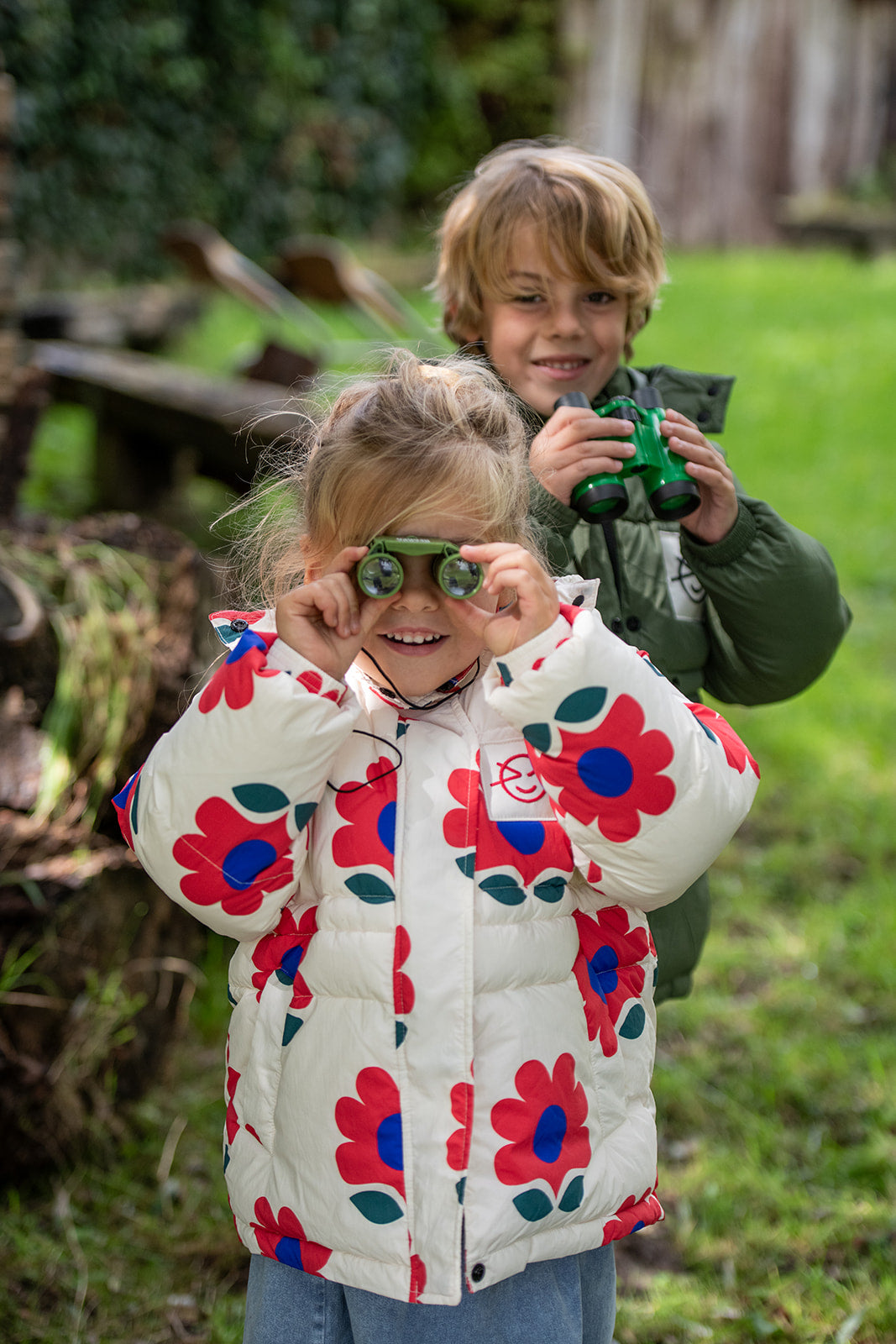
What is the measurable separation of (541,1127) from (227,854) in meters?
0.45

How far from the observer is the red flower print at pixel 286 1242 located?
1363 millimetres

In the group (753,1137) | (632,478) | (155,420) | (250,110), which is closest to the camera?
(632,478)

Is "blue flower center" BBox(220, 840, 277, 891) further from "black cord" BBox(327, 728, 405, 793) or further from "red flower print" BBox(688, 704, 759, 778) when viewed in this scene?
"red flower print" BBox(688, 704, 759, 778)

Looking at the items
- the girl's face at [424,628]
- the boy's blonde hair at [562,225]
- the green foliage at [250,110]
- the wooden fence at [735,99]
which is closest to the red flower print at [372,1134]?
the girl's face at [424,628]

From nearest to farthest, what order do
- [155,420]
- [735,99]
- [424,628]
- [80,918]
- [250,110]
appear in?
1. [424,628]
2. [80,918]
3. [155,420]
4. [250,110]
5. [735,99]

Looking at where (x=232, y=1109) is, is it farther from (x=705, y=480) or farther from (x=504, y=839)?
(x=705, y=480)

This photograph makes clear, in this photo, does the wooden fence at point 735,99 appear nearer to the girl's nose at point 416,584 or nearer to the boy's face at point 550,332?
the boy's face at point 550,332

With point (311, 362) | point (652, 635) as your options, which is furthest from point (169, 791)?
point (311, 362)

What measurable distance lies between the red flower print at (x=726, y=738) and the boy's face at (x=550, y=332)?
581 mm

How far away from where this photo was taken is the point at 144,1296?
2.23 metres

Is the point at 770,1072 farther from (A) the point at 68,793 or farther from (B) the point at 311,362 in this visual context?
(B) the point at 311,362

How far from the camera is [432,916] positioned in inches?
53.3

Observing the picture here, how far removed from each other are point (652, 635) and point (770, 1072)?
1.49m

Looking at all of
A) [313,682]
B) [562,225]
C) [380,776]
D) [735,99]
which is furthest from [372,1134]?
[735,99]
